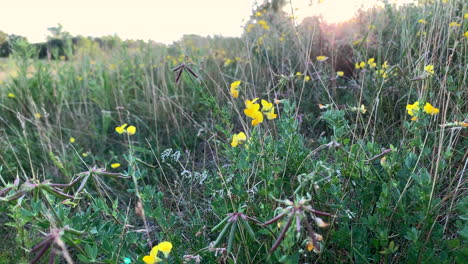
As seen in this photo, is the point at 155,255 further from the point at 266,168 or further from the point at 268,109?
the point at 268,109

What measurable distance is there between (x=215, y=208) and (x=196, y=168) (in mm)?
1056

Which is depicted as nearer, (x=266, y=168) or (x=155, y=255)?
(x=155, y=255)

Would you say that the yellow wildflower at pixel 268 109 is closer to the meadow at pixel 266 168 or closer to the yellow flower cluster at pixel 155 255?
the meadow at pixel 266 168

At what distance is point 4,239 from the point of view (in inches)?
69.2

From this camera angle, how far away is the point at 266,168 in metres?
1.26

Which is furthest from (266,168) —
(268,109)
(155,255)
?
(155,255)

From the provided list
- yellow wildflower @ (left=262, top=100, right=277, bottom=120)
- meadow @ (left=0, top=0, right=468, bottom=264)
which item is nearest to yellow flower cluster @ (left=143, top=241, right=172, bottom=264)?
meadow @ (left=0, top=0, right=468, bottom=264)

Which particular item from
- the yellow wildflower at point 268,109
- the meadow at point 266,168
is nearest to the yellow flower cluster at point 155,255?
the meadow at point 266,168

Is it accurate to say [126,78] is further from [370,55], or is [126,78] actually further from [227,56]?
[370,55]

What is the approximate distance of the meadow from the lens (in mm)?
1023

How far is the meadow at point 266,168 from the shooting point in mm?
1023

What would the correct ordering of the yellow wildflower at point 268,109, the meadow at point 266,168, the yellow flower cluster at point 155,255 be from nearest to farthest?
the yellow flower cluster at point 155,255 → the meadow at point 266,168 → the yellow wildflower at point 268,109

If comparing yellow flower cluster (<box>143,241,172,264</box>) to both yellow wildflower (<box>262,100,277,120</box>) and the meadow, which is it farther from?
yellow wildflower (<box>262,100,277,120</box>)

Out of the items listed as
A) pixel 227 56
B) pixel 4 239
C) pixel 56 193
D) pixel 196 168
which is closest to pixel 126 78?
pixel 227 56
